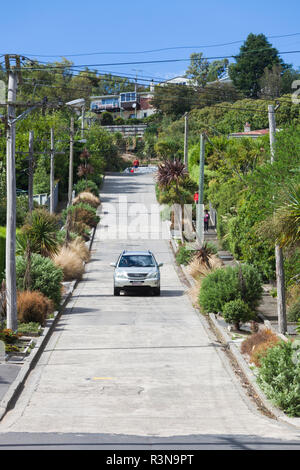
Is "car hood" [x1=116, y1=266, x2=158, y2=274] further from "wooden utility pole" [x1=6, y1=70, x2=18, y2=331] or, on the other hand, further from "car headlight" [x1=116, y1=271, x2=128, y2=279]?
"wooden utility pole" [x1=6, y1=70, x2=18, y2=331]

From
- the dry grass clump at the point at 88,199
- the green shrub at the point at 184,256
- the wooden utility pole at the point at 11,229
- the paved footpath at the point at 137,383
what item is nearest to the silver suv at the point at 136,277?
the paved footpath at the point at 137,383

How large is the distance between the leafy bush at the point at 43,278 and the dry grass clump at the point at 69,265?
7220mm

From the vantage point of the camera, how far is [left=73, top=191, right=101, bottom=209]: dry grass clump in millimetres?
57625

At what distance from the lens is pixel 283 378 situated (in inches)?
504

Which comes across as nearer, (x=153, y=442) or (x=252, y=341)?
(x=153, y=442)

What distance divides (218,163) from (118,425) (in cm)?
4758

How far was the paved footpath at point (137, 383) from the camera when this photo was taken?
36.9ft

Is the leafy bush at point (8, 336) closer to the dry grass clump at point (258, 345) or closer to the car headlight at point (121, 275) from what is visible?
the dry grass clump at point (258, 345)

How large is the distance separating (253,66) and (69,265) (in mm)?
91991

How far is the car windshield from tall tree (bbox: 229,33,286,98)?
89.9 metres

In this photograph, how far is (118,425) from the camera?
11375 mm

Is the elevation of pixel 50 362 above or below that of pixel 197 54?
below

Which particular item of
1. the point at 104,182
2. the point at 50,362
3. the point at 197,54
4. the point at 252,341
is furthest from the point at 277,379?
the point at 197,54

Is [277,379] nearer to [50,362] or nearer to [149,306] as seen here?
[50,362]
